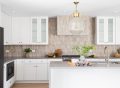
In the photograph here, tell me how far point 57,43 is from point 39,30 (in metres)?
0.88

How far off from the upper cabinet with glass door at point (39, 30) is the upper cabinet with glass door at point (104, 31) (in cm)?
183

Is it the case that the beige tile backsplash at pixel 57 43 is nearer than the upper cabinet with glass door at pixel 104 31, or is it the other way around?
the upper cabinet with glass door at pixel 104 31

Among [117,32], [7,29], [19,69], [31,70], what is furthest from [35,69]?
[117,32]

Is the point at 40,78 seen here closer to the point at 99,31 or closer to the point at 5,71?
the point at 5,71

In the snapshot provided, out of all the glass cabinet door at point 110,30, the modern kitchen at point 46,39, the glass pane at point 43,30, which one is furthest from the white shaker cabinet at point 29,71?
the glass cabinet door at point 110,30

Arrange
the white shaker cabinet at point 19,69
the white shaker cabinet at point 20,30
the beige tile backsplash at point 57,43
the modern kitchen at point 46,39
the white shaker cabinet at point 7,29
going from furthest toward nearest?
1. the beige tile backsplash at point 57,43
2. the white shaker cabinet at point 20,30
3. the white shaker cabinet at point 19,69
4. the white shaker cabinet at point 7,29
5. the modern kitchen at point 46,39

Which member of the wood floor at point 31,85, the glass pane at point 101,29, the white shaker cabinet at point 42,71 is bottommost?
the wood floor at point 31,85


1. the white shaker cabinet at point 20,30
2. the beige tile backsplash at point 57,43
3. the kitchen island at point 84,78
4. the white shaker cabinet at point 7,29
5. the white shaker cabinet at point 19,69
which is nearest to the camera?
the kitchen island at point 84,78

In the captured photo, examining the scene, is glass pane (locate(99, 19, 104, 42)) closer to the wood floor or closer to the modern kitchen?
the modern kitchen

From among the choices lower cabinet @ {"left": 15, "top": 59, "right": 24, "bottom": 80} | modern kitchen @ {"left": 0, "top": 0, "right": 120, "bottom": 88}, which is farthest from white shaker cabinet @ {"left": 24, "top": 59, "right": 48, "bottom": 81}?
lower cabinet @ {"left": 15, "top": 59, "right": 24, "bottom": 80}

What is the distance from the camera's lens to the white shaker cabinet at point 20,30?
7.75 metres

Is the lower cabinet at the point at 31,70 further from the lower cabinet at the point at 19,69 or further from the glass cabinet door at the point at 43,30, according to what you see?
the glass cabinet door at the point at 43,30

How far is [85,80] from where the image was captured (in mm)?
4754

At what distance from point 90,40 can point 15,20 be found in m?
2.81
